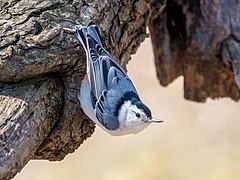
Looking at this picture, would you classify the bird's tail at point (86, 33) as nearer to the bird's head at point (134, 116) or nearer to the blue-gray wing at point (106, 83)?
the blue-gray wing at point (106, 83)

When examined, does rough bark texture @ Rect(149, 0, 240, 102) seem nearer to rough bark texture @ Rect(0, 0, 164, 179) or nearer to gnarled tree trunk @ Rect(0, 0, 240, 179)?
gnarled tree trunk @ Rect(0, 0, 240, 179)

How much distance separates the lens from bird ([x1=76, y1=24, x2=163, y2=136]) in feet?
5.56

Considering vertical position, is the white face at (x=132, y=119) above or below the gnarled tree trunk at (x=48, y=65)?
below

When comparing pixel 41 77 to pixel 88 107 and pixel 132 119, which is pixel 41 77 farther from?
pixel 132 119

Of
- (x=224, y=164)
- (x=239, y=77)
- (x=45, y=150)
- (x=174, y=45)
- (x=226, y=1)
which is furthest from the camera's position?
(x=224, y=164)

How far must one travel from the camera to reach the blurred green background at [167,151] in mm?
3277

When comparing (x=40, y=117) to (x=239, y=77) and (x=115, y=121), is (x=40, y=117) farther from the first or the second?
(x=239, y=77)

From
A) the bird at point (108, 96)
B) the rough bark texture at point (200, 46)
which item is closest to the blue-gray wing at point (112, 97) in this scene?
the bird at point (108, 96)

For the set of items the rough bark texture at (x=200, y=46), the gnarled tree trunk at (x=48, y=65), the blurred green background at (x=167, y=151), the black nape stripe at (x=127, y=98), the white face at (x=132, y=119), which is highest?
the gnarled tree trunk at (x=48, y=65)

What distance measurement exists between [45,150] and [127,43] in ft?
1.36

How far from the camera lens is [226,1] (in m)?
2.32

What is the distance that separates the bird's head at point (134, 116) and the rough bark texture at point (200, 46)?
0.56 meters

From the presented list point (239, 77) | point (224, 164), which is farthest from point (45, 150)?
point (224, 164)

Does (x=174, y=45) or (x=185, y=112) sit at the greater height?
(x=174, y=45)
